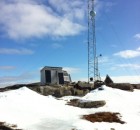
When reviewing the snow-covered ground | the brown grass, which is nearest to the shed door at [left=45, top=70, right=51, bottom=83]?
the snow-covered ground

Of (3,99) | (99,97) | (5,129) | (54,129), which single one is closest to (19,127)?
(5,129)

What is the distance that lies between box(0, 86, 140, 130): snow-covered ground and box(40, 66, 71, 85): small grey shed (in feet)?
97.2

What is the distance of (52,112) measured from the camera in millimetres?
29812

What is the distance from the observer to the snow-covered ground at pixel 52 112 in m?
24.1

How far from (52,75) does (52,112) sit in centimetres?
3902

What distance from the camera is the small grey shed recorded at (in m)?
68.0

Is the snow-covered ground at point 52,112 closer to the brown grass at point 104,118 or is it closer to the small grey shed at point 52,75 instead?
the brown grass at point 104,118

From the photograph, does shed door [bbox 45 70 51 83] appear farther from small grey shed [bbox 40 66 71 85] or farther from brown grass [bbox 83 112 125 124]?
brown grass [bbox 83 112 125 124]

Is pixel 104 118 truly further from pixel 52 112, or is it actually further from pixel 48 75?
pixel 48 75

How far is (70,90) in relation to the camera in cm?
5262

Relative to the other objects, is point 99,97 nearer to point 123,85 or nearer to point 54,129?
point 123,85

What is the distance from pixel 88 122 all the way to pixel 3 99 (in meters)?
9.78

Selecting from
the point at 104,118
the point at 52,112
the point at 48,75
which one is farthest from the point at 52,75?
the point at 104,118

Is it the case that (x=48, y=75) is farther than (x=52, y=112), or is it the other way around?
(x=48, y=75)
